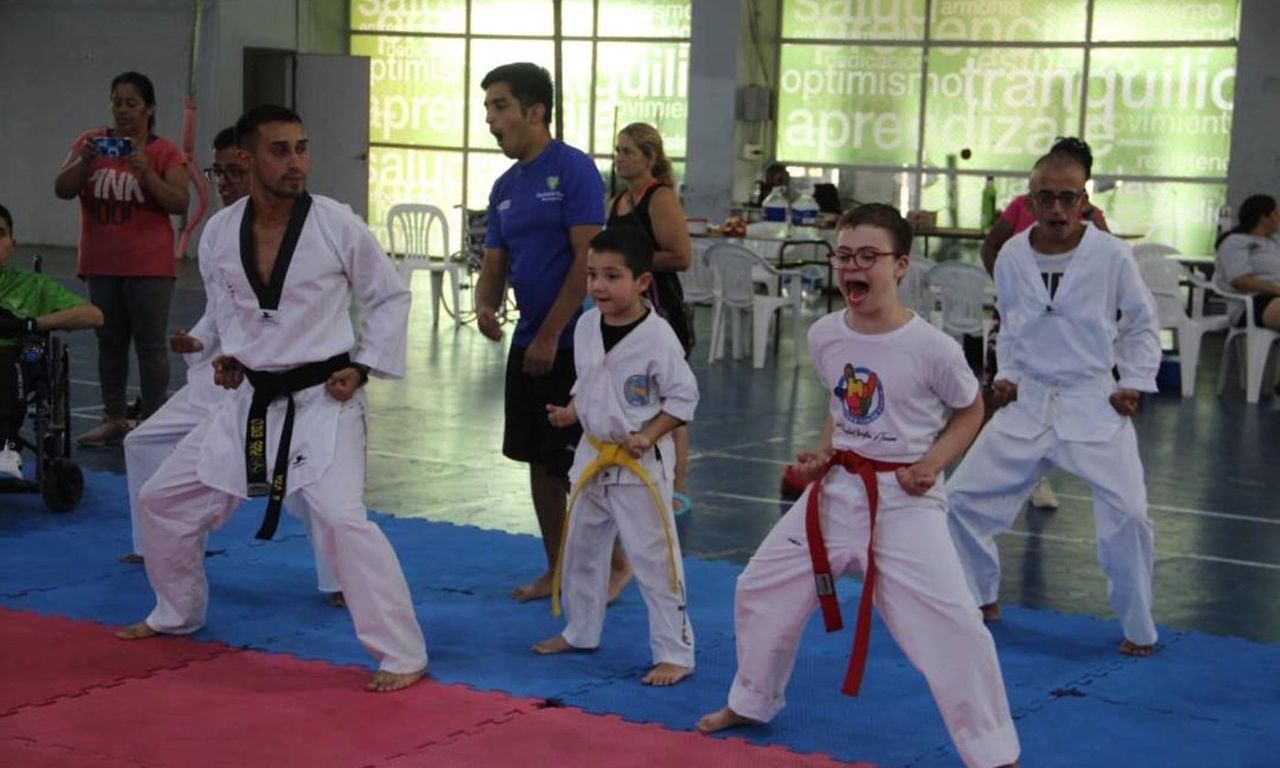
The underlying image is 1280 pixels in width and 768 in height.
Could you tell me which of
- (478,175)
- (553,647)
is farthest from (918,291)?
(478,175)

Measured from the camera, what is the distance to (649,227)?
7055 mm

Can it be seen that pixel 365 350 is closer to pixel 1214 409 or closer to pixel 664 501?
pixel 664 501

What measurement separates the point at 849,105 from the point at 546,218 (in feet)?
50.1

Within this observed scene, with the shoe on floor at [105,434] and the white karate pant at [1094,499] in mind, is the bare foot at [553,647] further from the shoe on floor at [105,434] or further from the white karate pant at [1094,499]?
the shoe on floor at [105,434]

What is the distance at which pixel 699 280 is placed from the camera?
1465 centimetres

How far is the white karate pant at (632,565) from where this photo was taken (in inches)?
206

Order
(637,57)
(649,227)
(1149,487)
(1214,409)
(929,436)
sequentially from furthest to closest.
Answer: (637,57), (1214,409), (1149,487), (649,227), (929,436)

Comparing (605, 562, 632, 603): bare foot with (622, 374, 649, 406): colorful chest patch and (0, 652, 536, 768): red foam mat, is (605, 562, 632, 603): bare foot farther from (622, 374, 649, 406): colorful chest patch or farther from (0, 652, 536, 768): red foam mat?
(0, 652, 536, 768): red foam mat

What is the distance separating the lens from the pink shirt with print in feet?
28.1

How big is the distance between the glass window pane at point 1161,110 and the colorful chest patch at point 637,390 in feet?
49.3

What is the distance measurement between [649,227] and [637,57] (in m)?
15.1

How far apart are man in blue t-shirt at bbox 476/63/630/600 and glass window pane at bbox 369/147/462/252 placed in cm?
1695

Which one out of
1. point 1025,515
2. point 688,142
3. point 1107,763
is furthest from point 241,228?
point 688,142

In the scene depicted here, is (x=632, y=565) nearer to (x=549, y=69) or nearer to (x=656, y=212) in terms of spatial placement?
(x=656, y=212)
